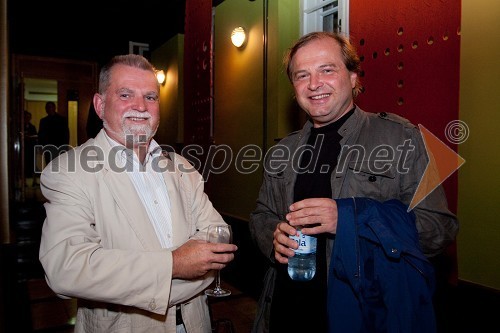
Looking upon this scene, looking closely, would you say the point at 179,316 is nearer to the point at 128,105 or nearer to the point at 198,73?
the point at 128,105

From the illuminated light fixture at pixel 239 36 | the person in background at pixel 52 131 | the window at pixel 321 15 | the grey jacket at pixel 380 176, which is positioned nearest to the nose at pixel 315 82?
the grey jacket at pixel 380 176

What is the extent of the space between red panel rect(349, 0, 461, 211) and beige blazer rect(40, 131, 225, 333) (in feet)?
7.16

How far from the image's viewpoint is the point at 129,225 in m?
1.39

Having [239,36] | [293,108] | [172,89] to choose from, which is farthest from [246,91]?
[172,89]

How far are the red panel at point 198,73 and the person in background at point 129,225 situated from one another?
7.41ft

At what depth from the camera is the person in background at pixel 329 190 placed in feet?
4.44

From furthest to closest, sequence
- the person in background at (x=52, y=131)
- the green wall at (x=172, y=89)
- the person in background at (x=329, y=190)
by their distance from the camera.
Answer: the person in background at (x=52, y=131) → the green wall at (x=172, y=89) → the person in background at (x=329, y=190)

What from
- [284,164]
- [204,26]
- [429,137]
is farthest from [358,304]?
[204,26]

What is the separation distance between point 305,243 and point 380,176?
0.45 meters

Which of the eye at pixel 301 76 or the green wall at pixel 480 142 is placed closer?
the eye at pixel 301 76

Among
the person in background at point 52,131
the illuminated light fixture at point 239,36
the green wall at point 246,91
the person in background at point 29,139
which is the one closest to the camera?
the green wall at point 246,91

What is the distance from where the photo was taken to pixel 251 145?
5.84 meters

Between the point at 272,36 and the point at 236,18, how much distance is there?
1.31m

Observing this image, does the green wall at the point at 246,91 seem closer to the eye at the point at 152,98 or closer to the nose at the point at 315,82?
the nose at the point at 315,82
